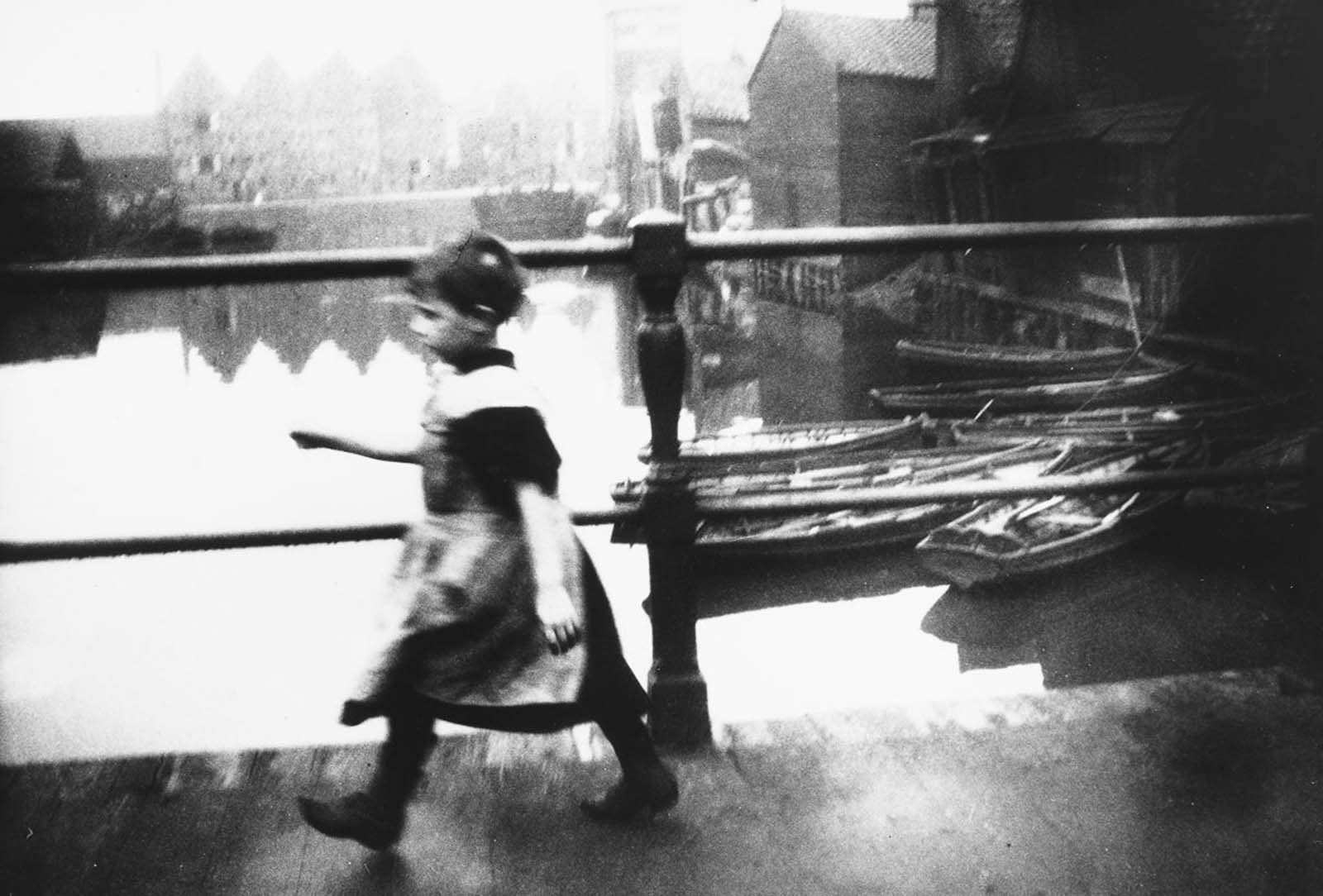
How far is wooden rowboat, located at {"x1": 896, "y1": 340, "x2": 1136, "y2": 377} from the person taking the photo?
18.0 m

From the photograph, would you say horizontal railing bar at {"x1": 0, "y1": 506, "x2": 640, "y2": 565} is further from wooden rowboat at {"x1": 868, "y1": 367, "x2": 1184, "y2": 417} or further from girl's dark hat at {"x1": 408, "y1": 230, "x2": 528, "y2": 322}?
wooden rowboat at {"x1": 868, "y1": 367, "x2": 1184, "y2": 417}

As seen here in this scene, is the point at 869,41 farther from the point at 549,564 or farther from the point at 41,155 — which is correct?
the point at 549,564

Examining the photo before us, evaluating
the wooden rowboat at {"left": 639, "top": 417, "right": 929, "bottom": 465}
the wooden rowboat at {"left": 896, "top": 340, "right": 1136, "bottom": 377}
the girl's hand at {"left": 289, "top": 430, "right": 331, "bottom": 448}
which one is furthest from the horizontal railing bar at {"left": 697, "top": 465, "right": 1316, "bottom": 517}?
the wooden rowboat at {"left": 896, "top": 340, "right": 1136, "bottom": 377}

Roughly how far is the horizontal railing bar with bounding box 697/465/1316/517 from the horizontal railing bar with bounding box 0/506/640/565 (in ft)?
0.92

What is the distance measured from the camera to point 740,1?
33.2 metres

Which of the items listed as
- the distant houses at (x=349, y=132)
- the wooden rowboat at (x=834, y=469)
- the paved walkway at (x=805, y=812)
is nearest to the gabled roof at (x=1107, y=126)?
the wooden rowboat at (x=834, y=469)

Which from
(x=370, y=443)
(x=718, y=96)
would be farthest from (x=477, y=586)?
(x=718, y=96)

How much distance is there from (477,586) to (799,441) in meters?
15.2

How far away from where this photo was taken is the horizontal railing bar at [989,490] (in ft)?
6.06

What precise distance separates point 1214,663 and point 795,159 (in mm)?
24376

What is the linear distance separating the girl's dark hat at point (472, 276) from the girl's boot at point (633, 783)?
0.64 meters

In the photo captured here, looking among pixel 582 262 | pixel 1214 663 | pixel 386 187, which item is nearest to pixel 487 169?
pixel 386 187

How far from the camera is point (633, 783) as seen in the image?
1576 millimetres

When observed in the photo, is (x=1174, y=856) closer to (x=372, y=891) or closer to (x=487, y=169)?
(x=372, y=891)
